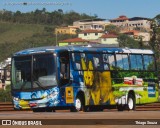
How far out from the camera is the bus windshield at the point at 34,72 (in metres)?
21.6

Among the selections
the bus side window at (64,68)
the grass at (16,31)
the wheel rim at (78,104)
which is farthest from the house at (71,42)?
the grass at (16,31)

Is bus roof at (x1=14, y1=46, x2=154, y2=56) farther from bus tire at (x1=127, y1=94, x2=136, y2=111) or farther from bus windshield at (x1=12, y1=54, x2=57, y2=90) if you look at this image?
bus tire at (x1=127, y1=94, x2=136, y2=111)

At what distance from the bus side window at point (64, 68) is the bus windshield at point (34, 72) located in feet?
1.08

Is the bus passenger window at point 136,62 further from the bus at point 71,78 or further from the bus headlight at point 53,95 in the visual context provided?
the bus headlight at point 53,95

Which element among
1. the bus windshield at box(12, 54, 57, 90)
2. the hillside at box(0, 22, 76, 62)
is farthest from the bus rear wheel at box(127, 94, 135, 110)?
the hillside at box(0, 22, 76, 62)

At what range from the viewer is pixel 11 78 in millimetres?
22641

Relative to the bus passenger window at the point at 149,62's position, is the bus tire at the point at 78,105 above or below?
below

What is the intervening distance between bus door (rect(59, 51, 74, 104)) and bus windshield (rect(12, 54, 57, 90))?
0.31 meters

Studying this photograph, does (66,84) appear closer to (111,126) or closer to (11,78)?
(11,78)

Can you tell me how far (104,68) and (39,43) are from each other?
4256 inches

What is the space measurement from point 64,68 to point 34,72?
1127 mm

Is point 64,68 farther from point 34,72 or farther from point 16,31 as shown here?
point 16,31

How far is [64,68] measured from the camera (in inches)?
857

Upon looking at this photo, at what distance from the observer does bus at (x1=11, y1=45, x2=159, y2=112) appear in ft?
71.2
